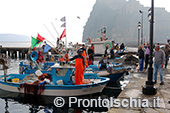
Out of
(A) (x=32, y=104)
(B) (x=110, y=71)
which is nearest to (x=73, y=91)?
(A) (x=32, y=104)

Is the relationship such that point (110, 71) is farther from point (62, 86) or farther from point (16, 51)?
point (16, 51)

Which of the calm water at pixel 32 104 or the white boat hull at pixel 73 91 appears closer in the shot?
the calm water at pixel 32 104

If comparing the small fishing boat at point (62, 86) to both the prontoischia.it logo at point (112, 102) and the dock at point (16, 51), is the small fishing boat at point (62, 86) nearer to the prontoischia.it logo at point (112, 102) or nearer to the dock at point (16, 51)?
the prontoischia.it logo at point (112, 102)

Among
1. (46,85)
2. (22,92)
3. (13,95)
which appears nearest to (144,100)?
(46,85)

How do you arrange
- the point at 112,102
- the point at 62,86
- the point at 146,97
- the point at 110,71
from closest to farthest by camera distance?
the point at 146,97 < the point at 112,102 < the point at 62,86 < the point at 110,71

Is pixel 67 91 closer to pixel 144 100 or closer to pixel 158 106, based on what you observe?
pixel 144 100

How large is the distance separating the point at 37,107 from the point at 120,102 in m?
5.39

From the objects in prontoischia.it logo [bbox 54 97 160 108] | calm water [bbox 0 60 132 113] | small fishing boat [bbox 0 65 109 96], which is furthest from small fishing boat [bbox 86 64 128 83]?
prontoischia.it logo [bbox 54 97 160 108]

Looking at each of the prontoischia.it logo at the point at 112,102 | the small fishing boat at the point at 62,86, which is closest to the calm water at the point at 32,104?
the prontoischia.it logo at the point at 112,102

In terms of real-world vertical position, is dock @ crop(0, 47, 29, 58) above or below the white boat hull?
above

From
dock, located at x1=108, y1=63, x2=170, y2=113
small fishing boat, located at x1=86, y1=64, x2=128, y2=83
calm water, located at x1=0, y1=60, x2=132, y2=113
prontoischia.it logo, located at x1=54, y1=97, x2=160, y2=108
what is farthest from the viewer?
small fishing boat, located at x1=86, y1=64, x2=128, y2=83

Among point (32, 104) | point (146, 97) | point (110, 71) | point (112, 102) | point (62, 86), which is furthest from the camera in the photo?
point (110, 71)

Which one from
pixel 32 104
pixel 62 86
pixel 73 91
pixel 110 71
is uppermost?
pixel 110 71

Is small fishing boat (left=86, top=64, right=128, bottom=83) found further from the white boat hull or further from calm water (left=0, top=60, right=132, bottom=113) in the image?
the white boat hull
